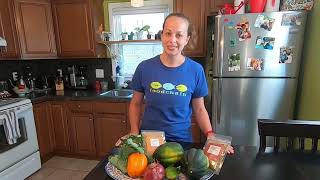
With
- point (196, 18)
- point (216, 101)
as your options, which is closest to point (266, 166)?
point (216, 101)

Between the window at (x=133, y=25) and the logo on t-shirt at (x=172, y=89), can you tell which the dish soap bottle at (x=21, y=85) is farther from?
the logo on t-shirt at (x=172, y=89)

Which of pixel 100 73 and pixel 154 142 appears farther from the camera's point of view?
pixel 100 73

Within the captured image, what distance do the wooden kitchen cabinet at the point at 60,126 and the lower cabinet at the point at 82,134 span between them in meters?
0.08

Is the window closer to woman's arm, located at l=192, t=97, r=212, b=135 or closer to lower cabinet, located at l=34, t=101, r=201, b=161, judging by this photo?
lower cabinet, located at l=34, t=101, r=201, b=161

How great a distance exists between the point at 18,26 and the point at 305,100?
303 cm

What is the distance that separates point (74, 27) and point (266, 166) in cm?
260

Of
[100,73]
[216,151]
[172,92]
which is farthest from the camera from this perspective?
[100,73]

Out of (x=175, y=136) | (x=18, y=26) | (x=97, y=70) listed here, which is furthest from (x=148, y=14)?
(x=175, y=136)

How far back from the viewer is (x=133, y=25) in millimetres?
2943

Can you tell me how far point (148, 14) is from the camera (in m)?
2.86

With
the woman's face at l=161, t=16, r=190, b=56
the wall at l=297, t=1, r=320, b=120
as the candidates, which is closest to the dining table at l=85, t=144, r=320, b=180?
the woman's face at l=161, t=16, r=190, b=56

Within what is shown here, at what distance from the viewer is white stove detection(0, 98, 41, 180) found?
6.73 feet

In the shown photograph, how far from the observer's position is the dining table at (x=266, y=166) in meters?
0.81

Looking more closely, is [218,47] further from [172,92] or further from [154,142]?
[154,142]
